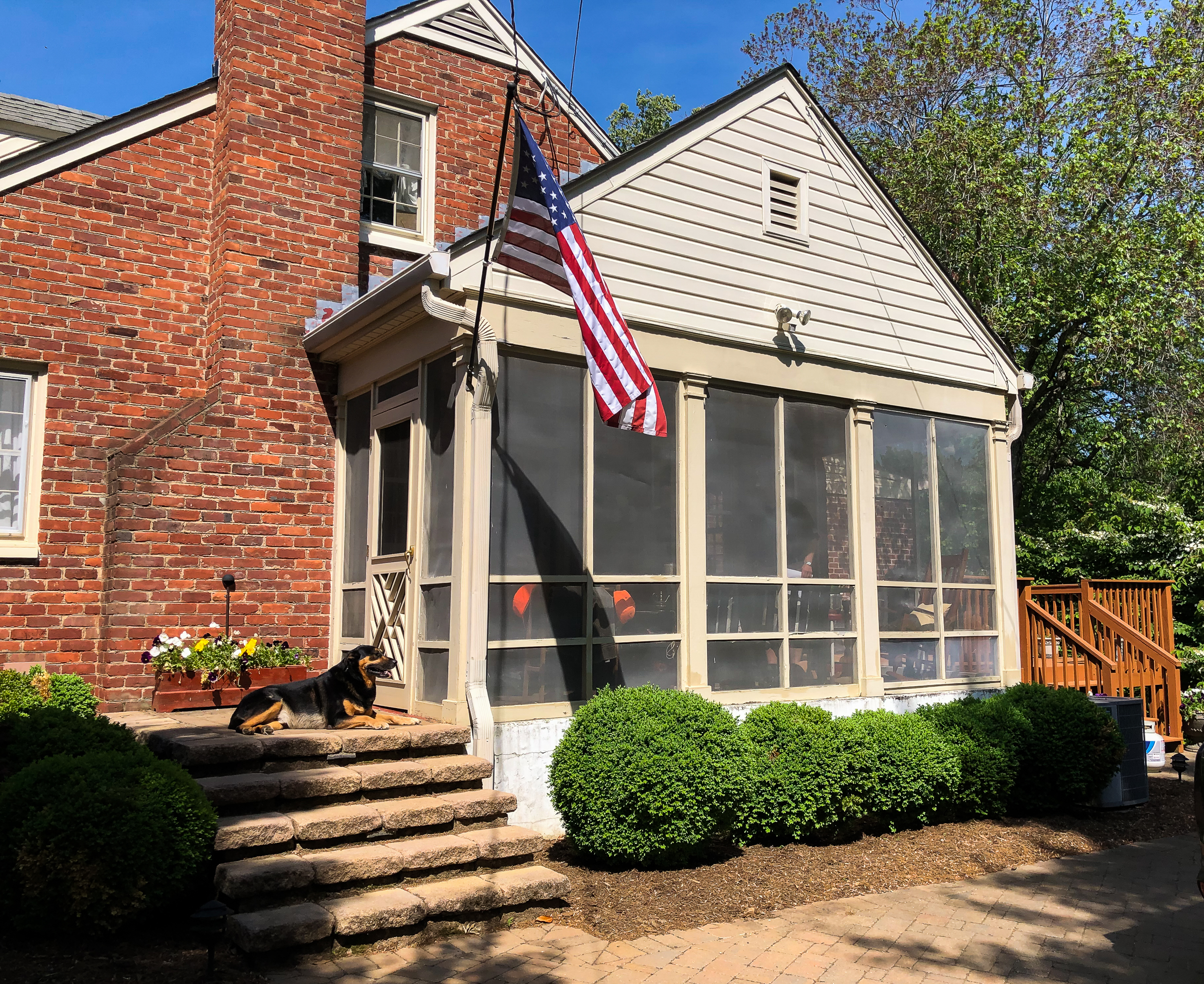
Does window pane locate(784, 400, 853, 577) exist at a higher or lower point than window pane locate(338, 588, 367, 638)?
higher

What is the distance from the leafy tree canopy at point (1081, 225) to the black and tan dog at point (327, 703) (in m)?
12.8

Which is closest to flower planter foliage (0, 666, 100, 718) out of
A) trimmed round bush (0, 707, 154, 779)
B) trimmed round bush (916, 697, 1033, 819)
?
trimmed round bush (0, 707, 154, 779)

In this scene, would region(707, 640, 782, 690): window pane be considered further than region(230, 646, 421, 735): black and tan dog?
Yes

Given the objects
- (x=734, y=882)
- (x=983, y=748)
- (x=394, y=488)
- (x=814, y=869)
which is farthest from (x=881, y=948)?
(x=394, y=488)

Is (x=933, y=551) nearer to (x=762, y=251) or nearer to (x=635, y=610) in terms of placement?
(x=762, y=251)

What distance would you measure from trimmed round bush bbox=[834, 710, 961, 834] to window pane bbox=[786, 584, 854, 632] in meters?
1.04

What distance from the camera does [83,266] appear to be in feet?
26.8

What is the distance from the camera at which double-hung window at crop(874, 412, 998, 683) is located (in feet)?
31.3

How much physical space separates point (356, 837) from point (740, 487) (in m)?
4.49

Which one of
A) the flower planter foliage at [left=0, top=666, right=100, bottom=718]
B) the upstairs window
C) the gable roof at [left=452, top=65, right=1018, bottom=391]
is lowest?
the flower planter foliage at [left=0, top=666, right=100, bottom=718]

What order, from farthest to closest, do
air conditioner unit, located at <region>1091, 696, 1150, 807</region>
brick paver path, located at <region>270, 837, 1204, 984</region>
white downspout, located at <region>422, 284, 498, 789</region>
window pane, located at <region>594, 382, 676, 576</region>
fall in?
air conditioner unit, located at <region>1091, 696, 1150, 807</region>, window pane, located at <region>594, 382, 676, 576</region>, white downspout, located at <region>422, 284, 498, 789</region>, brick paver path, located at <region>270, 837, 1204, 984</region>

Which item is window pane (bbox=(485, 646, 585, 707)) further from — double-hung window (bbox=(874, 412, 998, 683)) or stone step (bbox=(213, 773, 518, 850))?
double-hung window (bbox=(874, 412, 998, 683))

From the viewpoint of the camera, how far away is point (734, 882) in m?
6.22

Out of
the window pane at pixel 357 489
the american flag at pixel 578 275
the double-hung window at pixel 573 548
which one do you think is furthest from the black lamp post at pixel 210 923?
the window pane at pixel 357 489
